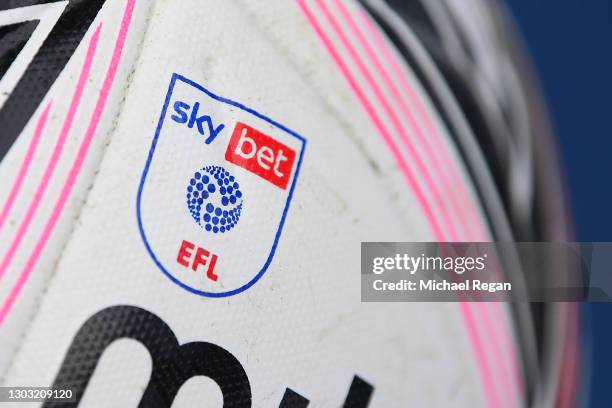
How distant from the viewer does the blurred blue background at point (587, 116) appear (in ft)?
4.39

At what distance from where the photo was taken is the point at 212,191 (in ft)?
2.99

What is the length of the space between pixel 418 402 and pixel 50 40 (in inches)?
27.9

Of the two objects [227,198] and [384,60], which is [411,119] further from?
[227,198]

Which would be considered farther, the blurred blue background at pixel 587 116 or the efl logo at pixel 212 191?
the blurred blue background at pixel 587 116

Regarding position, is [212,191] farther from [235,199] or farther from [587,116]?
[587,116]

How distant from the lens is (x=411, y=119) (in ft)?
3.74

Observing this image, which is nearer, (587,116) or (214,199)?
(214,199)

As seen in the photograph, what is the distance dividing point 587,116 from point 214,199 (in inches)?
31.9

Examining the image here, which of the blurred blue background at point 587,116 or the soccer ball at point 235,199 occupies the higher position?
the blurred blue background at point 587,116

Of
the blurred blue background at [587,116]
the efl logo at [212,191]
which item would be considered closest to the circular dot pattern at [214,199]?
the efl logo at [212,191]

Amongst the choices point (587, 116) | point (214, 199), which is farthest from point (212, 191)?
point (587, 116)

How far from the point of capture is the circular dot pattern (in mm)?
899

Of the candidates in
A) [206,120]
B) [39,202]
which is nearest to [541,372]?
[206,120]

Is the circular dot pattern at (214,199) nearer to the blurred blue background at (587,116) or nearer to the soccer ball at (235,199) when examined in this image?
the soccer ball at (235,199)
